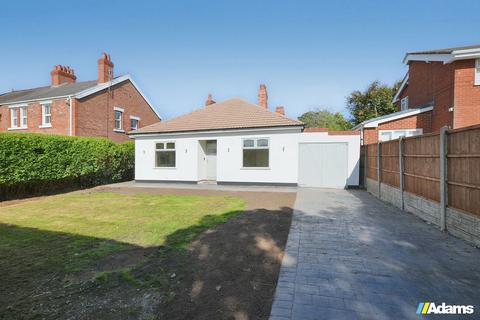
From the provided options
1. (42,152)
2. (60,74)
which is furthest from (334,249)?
(60,74)

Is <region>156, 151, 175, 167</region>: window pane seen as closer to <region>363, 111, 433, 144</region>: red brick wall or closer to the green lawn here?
the green lawn

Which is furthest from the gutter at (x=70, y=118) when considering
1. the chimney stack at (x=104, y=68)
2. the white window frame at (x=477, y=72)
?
the white window frame at (x=477, y=72)

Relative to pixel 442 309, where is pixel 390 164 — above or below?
above

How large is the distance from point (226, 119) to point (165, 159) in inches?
191

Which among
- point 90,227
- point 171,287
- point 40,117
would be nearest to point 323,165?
point 90,227

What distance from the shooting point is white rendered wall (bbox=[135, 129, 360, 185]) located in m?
14.2

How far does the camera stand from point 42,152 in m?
11.8

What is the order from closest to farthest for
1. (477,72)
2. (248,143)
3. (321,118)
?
(477,72) → (248,143) → (321,118)

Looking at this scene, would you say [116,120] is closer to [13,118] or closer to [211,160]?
[13,118]

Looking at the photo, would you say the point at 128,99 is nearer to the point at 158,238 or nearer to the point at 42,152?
the point at 42,152

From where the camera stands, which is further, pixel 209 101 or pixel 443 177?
pixel 209 101

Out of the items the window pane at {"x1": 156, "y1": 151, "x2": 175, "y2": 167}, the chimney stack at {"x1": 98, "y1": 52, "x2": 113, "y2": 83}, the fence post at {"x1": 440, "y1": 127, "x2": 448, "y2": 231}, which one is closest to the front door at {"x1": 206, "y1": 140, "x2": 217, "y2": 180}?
the window pane at {"x1": 156, "y1": 151, "x2": 175, "y2": 167}

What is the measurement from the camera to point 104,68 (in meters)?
20.9

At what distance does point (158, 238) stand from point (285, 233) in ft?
9.08
